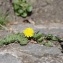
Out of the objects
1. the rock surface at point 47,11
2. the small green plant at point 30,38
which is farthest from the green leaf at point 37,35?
the rock surface at point 47,11

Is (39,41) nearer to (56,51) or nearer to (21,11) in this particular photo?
(56,51)

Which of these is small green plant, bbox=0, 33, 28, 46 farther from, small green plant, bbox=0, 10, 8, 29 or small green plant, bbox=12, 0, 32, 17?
small green plant, bbox=12, 0, 32, 17

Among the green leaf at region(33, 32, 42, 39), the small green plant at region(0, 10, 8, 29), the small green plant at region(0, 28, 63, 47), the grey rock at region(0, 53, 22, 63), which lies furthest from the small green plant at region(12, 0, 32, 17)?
the grey rock at region(0, 53, 22, 63)

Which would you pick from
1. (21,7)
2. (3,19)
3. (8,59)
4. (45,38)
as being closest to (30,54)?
(8,59)

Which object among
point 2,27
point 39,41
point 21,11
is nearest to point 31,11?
point 21,11

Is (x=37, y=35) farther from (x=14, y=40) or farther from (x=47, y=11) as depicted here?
(x=47, y=11)
